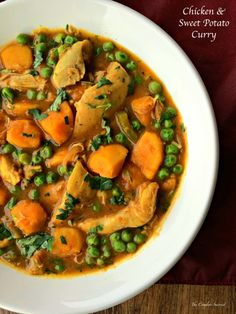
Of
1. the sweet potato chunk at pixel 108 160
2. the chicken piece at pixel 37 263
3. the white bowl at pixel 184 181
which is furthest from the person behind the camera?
the chicken piece at pixel 37 263

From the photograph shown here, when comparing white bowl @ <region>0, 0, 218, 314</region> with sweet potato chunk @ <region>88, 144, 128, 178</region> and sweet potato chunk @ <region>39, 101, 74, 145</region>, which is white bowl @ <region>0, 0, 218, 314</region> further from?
sweet potato chunk @ <region>39, 101, 74, 145</region>

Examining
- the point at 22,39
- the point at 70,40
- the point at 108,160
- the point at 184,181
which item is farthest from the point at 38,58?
A: the point at 184,181

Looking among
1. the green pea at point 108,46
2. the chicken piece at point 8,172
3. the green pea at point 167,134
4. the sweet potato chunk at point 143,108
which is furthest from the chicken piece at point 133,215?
the green pea at point 108,46

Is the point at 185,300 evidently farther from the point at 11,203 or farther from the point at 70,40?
the point at 70,40

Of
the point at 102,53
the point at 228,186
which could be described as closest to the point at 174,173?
→ the point at 228,186

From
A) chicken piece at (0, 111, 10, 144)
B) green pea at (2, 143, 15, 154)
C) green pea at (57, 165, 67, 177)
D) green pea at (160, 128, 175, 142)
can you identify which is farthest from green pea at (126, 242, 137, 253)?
chicken piece at (0, 111, 10, 144)

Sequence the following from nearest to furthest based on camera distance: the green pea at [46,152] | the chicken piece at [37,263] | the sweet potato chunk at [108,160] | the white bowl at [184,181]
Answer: the white bowl at [184,181] < the sweet potato chunk at [108,160] < the green pea at [46,152] < the chicken piece at [37,263]

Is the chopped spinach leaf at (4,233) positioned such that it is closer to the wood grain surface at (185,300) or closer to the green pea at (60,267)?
the green pea at (60,267)

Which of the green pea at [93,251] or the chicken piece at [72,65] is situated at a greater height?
the chicken piece at [72,65]
